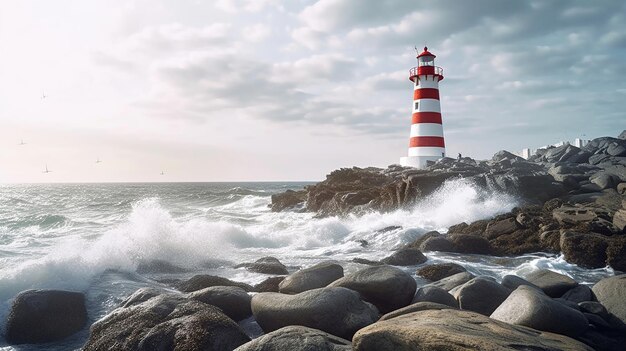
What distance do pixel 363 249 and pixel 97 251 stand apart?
7.02m

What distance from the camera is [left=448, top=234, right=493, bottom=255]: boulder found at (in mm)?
11133

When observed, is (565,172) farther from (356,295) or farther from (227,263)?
(356,295)

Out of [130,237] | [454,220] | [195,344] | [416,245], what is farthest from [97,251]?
[454,220]

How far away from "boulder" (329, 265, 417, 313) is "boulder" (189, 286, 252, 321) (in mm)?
1244

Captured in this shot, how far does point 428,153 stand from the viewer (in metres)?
28.2

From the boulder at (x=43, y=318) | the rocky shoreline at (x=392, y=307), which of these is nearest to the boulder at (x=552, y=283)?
the rocky shoreline at (x=392, y=307)

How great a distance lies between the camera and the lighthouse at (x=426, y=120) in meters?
28.3

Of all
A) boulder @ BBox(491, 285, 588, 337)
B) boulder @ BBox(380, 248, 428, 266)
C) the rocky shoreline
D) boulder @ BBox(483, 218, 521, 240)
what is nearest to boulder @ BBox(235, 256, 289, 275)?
the rocky shoreline

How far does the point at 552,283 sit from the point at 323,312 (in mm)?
3789

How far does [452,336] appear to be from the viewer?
10.1ft

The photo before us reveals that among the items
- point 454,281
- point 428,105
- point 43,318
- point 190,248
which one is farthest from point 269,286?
point 428,105

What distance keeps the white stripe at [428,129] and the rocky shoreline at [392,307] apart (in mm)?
16789

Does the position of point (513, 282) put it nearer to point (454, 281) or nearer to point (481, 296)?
point (454, 281)

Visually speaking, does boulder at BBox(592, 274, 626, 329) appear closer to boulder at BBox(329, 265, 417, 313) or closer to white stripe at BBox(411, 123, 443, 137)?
boulder at BBox(329, 265, 417, 313)
